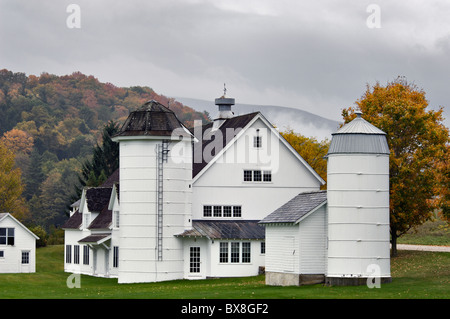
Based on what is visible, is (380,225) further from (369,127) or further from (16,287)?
(16,287)

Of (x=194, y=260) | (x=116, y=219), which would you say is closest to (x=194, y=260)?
(x=194, y=260)

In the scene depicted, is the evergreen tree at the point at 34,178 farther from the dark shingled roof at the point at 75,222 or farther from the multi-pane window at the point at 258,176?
the multi-pane window at the point at 258,176

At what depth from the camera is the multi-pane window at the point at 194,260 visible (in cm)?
5778

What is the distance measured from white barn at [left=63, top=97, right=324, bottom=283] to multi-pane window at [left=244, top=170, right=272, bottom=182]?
0.22 ft

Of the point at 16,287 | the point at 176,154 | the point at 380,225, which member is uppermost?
the point at 176,154

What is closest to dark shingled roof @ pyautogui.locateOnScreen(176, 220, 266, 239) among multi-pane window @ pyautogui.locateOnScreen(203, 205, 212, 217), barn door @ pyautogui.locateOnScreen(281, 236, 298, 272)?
multi-pane window @ pyautogui.locateOnScreen(203, 205, 212, 217)

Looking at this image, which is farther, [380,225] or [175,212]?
[175,212]

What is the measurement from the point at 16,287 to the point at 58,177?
106 meters

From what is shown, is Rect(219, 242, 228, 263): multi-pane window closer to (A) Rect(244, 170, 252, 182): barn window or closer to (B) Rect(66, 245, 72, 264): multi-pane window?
(A) Rect(244, 170, 252, 182): barn window

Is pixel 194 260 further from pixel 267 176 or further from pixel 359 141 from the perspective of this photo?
pixel 359 141

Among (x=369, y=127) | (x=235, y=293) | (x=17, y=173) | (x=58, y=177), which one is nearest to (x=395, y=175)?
(x=369, y=127)

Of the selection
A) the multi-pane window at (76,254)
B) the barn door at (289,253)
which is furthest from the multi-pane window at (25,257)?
the barn door at (289,253)

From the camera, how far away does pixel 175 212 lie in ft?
187

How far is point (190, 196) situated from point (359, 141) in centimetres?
1683
